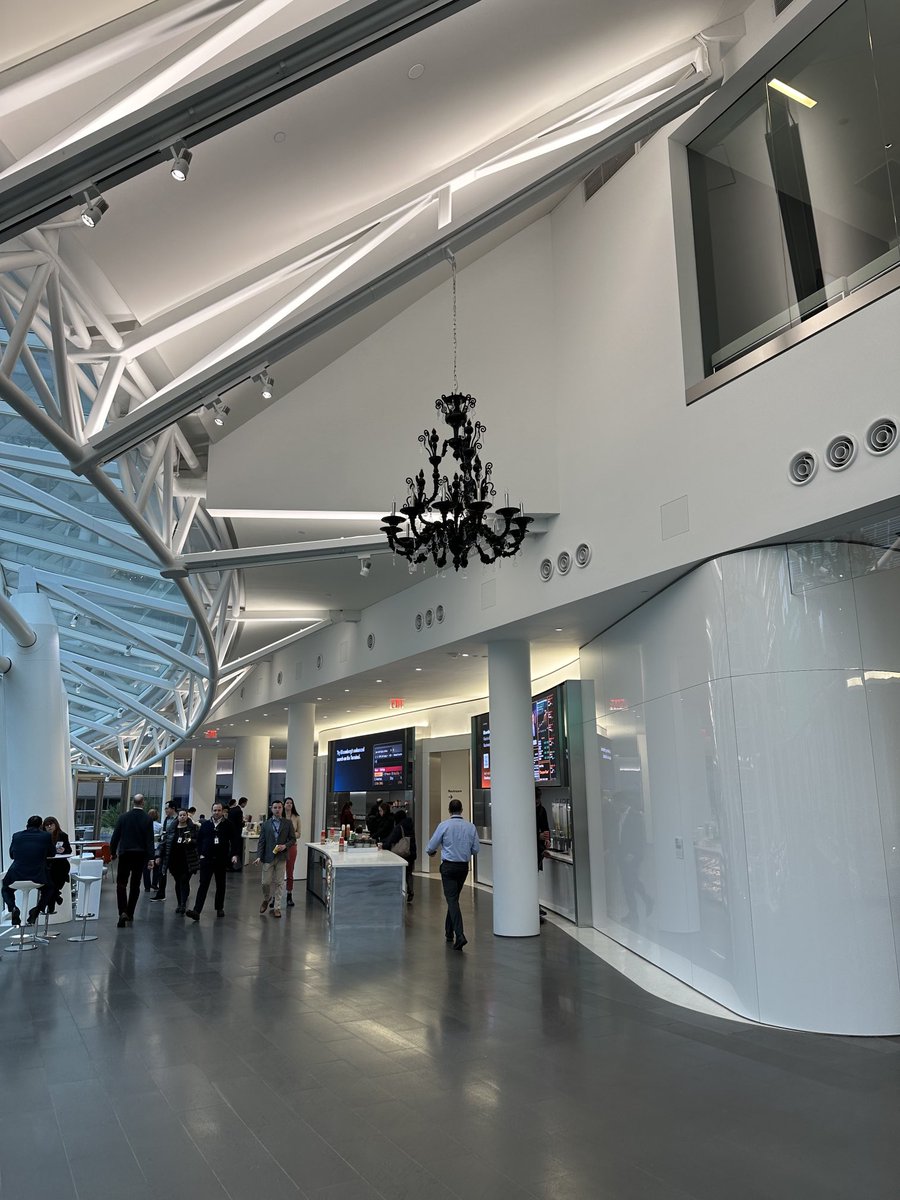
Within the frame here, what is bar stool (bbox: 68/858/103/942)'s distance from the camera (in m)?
10.5

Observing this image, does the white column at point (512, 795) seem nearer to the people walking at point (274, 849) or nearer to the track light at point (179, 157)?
the people walking at point (274, 849)

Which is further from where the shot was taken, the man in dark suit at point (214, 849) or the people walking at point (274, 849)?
the people walking at point (274, 849)

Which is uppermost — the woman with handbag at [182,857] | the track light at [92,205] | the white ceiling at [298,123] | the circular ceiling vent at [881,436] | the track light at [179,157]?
the white ceiling at [298,123]

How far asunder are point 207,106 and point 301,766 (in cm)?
1725

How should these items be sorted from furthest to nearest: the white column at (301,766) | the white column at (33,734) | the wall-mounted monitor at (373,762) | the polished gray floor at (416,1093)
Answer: the wall-mounted monitor at (373,762), the white column at (301,766), the white column at (33,734), the polished gray floor at (416,1093)

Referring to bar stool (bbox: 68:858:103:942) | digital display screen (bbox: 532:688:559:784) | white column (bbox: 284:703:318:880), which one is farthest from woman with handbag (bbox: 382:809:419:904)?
white column (bbox: 284:703:318:880)

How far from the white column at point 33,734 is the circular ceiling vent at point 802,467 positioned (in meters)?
12.2

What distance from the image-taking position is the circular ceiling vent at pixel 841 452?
19.9ft

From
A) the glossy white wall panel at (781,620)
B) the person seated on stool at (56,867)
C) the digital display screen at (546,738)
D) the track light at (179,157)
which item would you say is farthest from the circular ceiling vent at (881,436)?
the person seated on stool at (56,867)

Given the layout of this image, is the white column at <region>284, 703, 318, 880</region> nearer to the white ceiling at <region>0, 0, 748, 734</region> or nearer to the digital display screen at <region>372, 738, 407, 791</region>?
the digital display screen at <region>372, 738, 407, 791</region>

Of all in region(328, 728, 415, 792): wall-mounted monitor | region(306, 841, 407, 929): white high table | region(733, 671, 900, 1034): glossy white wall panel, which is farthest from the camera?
region(328, 728, 415, 792): wall-mounted monitor

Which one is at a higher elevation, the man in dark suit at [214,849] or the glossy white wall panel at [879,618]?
the glossy white wall panel at [879,618]

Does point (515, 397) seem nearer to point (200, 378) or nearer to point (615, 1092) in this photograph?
point (200, 378)

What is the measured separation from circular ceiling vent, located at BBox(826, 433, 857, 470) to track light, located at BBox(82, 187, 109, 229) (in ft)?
17.0
